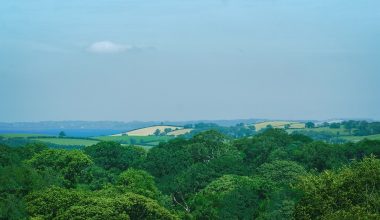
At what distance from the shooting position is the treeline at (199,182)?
59.0m

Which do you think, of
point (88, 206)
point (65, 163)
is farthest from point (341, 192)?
point (65, 163)

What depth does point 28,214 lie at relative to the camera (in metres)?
61.4

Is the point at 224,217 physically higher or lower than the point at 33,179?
lower

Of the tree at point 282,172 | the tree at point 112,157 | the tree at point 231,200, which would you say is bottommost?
the tree at point 231,200

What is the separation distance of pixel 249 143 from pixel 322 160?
27.2 metres

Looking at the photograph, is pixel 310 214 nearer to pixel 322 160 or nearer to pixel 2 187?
pixel 2 187

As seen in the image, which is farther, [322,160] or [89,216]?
[322,160]

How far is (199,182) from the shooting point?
103 meters

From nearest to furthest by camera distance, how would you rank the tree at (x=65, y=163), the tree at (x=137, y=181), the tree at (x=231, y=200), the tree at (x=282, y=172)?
the tree at (x=231, y=200), the tree at (x=137, y=181), the tree at (x=65, y=163), the tree at (x=282, y=172)

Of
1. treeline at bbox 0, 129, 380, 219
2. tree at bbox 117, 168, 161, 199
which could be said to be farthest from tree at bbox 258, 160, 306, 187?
tree at bbox 117, 168, 161, 199

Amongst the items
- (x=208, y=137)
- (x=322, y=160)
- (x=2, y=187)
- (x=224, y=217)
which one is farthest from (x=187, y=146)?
(x=2, y=187)

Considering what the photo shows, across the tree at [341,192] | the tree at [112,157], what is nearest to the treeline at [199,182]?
the tree at [341,192]

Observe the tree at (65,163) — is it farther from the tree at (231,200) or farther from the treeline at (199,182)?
the tree at (231,200)

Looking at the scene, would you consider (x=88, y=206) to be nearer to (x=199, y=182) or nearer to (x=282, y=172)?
(x=199, y=182)
